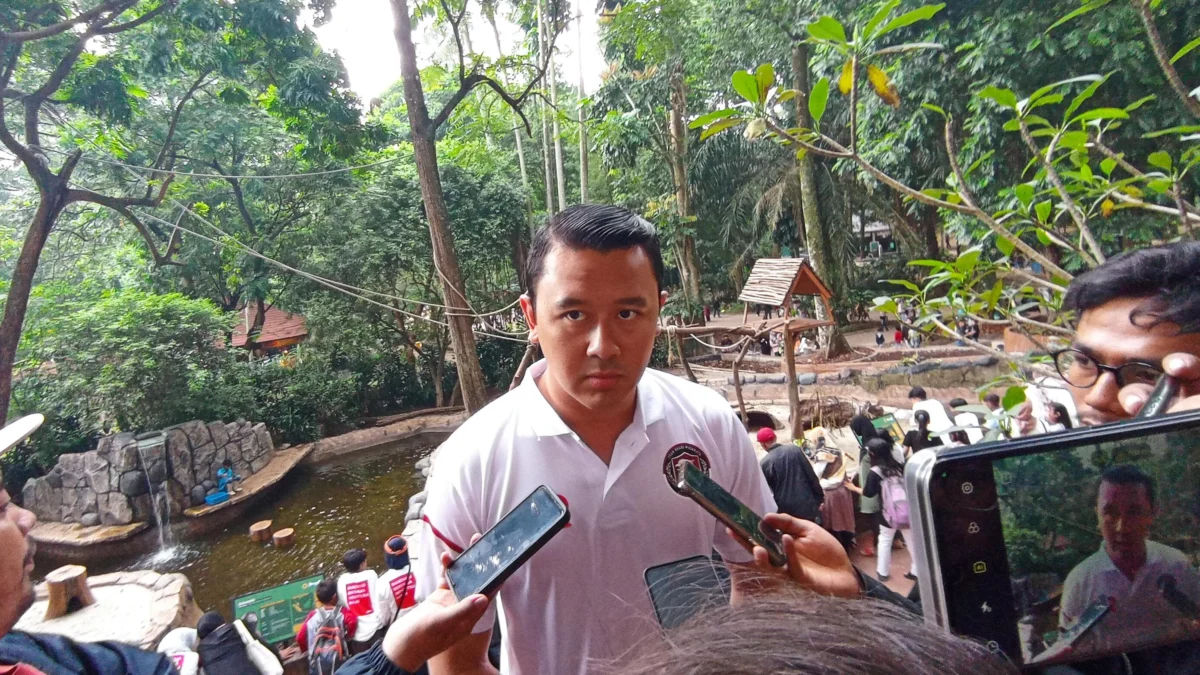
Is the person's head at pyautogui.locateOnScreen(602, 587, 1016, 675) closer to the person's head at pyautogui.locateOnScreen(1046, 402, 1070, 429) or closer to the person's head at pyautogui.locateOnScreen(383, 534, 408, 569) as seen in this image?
the person's head at pyautogui.locateOnScreen(1046, 402, 1070, 429)

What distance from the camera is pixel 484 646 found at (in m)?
1.03

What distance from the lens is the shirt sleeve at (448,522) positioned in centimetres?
103

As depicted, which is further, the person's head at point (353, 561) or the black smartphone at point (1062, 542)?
the person's head at point (353, 561)

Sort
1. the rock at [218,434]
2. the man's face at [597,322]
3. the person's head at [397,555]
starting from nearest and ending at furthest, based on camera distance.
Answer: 1. the man's face at [597,322]
2. the person's head at [397,555]
3. the rock at [218,434]

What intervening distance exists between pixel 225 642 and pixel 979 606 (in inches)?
154

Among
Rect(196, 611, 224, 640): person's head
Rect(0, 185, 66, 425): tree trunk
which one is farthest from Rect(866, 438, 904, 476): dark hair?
Rect(0, 185, 66, 425): tree trunk

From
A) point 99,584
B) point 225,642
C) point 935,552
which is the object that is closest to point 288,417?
point 99,584

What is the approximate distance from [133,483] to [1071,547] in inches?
401

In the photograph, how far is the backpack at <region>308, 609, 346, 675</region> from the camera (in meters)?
3.18

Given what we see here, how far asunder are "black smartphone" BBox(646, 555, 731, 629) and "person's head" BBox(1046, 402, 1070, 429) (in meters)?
1.13

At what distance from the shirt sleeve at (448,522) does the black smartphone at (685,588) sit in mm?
379

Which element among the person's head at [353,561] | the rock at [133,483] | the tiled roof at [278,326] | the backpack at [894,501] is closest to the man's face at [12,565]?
the person's head at [353,561]

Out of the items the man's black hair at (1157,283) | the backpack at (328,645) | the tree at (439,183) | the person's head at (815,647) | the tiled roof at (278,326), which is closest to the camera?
the person's head at (815,647)

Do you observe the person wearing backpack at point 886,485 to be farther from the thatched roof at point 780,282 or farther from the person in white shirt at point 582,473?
the person in white shirt at point 582,473
